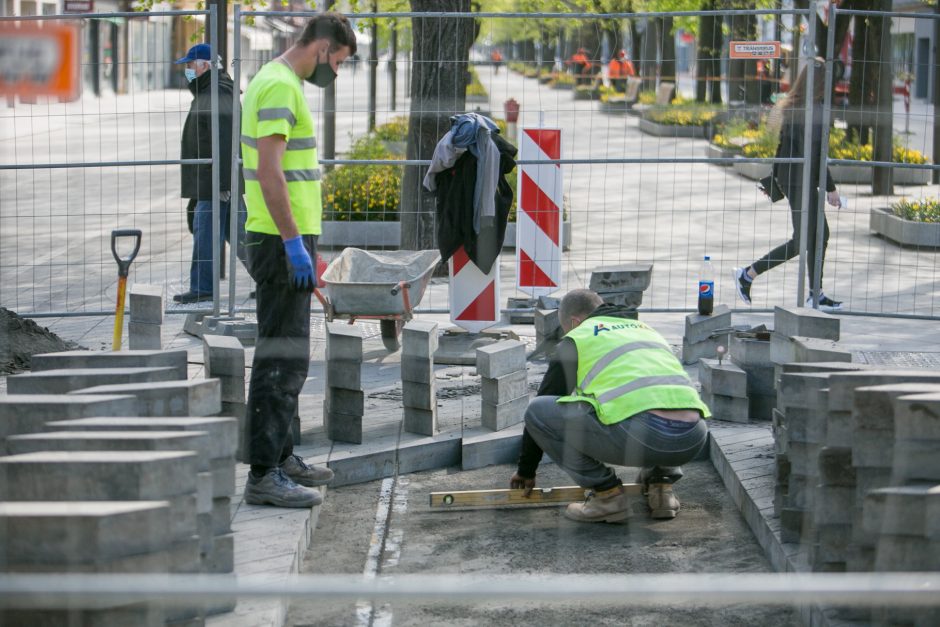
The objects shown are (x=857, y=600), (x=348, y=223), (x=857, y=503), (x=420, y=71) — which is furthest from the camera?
(x=348, y=223)

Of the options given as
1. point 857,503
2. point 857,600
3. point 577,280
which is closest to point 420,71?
point 577,280

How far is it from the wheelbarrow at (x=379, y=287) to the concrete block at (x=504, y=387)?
5.32 ft

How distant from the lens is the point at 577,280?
499 inches

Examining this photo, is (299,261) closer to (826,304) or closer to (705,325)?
(705,325)

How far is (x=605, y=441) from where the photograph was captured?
5.81 m

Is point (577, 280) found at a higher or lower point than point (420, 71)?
lower

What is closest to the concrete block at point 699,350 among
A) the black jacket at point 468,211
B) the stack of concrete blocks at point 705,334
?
the stack of concrete blocks at point 705,334

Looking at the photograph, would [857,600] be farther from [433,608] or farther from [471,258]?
[471,258]

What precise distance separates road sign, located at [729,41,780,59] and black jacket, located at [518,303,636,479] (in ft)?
13.4

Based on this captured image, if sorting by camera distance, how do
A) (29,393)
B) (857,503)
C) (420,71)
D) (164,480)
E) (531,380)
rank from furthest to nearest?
(420,71), (531,380), (29,393), (857,503), (164,480)

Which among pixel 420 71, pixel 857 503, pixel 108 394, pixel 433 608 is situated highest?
pixel 420 71

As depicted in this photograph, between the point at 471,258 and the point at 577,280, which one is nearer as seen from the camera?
the point at 471,258

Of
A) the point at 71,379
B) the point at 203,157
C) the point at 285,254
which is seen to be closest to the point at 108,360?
the point at 71,379

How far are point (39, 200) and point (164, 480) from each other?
1554cm
